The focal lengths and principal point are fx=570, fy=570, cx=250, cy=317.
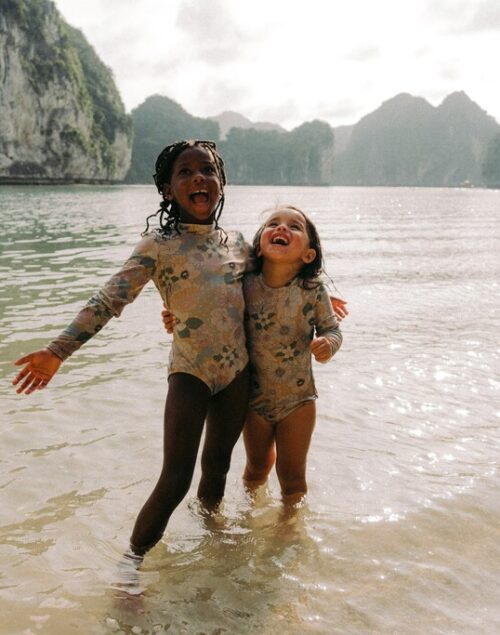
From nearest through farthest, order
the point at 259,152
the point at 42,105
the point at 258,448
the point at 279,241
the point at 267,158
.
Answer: the point at 279,241 < the point at 258,448 < the point at 42,105 < the point at 267,158 < the point at 259,152

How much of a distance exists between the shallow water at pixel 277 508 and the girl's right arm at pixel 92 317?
1.16m

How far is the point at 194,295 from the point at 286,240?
24.2 inches

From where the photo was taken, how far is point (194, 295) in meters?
2.97

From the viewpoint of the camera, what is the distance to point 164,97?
619 feet

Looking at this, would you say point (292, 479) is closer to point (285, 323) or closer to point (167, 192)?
point (285, 323)

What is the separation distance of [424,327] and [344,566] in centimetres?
612

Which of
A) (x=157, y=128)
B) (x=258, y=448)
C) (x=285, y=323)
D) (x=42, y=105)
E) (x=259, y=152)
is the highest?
(x=157, y=128)

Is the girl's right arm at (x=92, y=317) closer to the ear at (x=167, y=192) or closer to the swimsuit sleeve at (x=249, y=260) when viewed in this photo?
the ear at (x=167, y=192)

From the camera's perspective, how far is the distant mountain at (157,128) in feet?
478

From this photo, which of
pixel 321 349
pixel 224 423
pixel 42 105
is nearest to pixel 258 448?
pixel 224 423

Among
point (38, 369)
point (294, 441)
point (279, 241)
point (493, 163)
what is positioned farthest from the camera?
point (493, 163)

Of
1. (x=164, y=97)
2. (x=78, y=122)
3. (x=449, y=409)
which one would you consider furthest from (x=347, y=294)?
(x=164, y=97)

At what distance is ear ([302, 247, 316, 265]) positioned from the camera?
3.23 metres

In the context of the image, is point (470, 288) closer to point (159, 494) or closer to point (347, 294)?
point (347, 294)
